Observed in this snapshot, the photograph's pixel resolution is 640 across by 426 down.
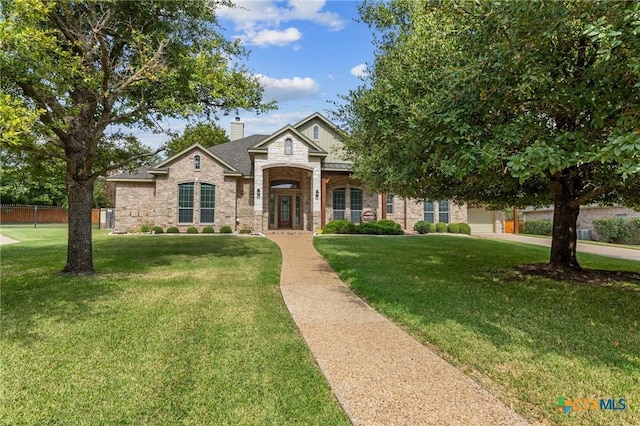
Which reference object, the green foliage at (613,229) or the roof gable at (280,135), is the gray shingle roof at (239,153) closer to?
the roof gable at (280,135)

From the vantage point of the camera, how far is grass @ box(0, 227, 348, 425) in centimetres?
293

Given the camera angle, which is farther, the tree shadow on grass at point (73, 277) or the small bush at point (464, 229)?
the small bush at point (464, 229)

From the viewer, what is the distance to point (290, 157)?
65.5 feet

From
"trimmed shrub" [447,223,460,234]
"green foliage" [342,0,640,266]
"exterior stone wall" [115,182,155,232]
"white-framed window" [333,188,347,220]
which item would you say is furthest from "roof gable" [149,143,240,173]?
"green foliage" [342,0,640,266]

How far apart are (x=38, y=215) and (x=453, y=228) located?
3653cm

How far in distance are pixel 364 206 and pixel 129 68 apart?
15.9m

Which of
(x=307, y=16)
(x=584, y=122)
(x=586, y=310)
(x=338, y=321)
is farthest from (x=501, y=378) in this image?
(x=307, y=16)

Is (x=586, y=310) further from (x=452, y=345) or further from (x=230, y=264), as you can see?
(x=230, y=264)

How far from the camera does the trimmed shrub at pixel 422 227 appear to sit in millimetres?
21109

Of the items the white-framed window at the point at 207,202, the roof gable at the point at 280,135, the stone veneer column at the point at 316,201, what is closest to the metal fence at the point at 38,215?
the white-framed window at the point at 207,202

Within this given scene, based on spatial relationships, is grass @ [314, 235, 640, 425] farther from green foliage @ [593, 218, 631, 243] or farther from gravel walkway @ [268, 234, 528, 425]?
green foliage @ [593, 218, 631, 243]

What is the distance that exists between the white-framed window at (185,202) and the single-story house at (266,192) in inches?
2.2

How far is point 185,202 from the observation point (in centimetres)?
2044

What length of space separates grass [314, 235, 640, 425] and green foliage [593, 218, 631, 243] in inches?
646
